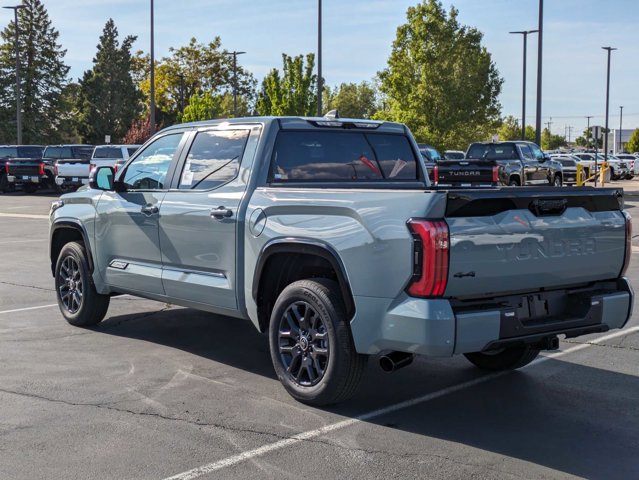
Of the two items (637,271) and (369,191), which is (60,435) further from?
(637,271)

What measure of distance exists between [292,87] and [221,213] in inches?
1805

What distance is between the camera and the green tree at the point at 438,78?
169ft

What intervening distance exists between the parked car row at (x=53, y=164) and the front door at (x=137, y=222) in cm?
2363

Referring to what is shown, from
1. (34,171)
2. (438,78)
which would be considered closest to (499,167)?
(34,171)

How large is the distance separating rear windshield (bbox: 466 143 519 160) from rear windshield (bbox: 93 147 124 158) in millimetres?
13680

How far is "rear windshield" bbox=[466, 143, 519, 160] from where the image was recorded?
84.0 ft

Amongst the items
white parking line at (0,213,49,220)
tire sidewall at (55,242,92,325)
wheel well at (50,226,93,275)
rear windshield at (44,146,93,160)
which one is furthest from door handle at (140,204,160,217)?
rear windshield at (44,146,93,160)

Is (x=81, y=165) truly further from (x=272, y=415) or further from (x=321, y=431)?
(x=321, y=431)

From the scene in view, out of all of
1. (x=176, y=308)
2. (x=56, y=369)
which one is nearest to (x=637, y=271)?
(x=176, y=308)

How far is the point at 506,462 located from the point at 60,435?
8.31 feet

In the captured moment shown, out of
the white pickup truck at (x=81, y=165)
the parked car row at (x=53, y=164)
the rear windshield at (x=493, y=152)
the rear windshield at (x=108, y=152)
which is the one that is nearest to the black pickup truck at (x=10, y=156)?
the parked car row at (x=53, y=164)

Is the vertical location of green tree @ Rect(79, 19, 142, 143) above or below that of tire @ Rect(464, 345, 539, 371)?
above

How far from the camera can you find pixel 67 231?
8.41m

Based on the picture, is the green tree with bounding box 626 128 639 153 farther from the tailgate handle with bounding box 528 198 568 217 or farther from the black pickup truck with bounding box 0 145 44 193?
the tailgate handle with bounding box 528 198 568 217
